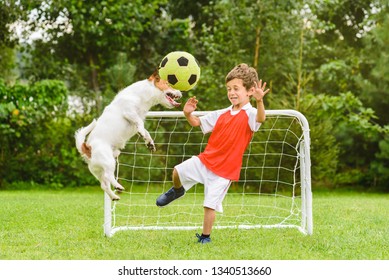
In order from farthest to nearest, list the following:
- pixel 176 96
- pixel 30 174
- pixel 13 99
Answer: pixel 30 174 < pixel 13 99 < pixel 176 96

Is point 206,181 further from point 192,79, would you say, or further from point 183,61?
point 183,61

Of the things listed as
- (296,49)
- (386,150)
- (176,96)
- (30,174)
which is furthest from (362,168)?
(176,96)

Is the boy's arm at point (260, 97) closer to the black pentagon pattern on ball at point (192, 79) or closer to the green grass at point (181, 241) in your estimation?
the black pentagon pattern on ball at point (192, 79)

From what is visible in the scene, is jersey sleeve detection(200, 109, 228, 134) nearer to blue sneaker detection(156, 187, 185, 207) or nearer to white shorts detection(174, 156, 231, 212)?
white shorts detection(174, 156, 231, 212)

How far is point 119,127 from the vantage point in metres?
4.75

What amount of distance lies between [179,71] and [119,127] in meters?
0.66

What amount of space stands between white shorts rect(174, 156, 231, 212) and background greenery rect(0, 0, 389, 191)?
614 centimetres

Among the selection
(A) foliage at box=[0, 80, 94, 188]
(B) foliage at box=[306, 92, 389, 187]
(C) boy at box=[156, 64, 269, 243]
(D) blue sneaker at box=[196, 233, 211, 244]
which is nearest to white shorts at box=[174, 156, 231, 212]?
(C) boy at box=[156, 64, 269, 243]

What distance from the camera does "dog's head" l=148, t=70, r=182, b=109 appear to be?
4828 mm

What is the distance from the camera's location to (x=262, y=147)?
11250mm

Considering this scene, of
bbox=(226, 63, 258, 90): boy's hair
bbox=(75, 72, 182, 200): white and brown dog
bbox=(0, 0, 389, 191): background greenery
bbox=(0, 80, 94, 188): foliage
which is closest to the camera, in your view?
bbox=(75, 72, 182, 200): white and brown dog
